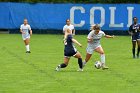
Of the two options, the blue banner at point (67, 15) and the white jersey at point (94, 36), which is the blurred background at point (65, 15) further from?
the white jersey at point (94, 36)

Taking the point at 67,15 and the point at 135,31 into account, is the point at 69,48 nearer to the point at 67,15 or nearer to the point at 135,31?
the point at 135,31

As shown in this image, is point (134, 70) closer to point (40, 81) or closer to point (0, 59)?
point (40, 81)

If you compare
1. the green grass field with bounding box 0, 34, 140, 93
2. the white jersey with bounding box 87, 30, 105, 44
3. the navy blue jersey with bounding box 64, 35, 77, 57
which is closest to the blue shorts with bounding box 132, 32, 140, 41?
the green grass field with bounding box 0, 34, 140, 93

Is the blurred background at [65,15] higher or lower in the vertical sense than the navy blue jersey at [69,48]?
lower

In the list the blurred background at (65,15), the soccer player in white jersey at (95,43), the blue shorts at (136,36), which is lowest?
the blurred background at (65,15)

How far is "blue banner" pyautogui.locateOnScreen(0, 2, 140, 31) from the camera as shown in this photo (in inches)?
2013

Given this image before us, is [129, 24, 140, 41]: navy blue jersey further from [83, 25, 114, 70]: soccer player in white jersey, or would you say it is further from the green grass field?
[83, 25, 114, 70]: soccer player in white jersey

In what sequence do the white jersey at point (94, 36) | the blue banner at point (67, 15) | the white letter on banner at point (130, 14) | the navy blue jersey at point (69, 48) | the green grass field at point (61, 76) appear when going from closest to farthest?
the green grass field at point (61, 76), the navy blue jersey at point (69, 48), the white jersey at point (94, 36), the white letter on banner at point (130, 14), the blue banner at point (67, 15)

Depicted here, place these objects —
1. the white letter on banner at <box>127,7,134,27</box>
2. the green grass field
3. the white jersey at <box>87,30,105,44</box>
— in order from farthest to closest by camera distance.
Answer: the white letter on banner at <box>127,7,134,27</box> → the white jersey at <box>87,30,105,44</box> → the green grass field

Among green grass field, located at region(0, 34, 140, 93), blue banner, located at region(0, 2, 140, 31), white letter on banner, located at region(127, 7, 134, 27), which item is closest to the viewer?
green grass field, located at region(0, 34, 140, 93)

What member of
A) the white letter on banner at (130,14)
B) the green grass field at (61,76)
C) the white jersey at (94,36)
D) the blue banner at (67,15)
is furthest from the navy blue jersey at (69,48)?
the white letter on banner at (130,14)

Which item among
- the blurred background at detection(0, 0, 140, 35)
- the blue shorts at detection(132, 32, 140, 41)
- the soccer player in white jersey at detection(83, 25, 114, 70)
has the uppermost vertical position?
the soccer player in white jersey at detection(83, 25, 114, 70)

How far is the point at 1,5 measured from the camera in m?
52.1

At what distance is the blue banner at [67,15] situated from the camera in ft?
168
